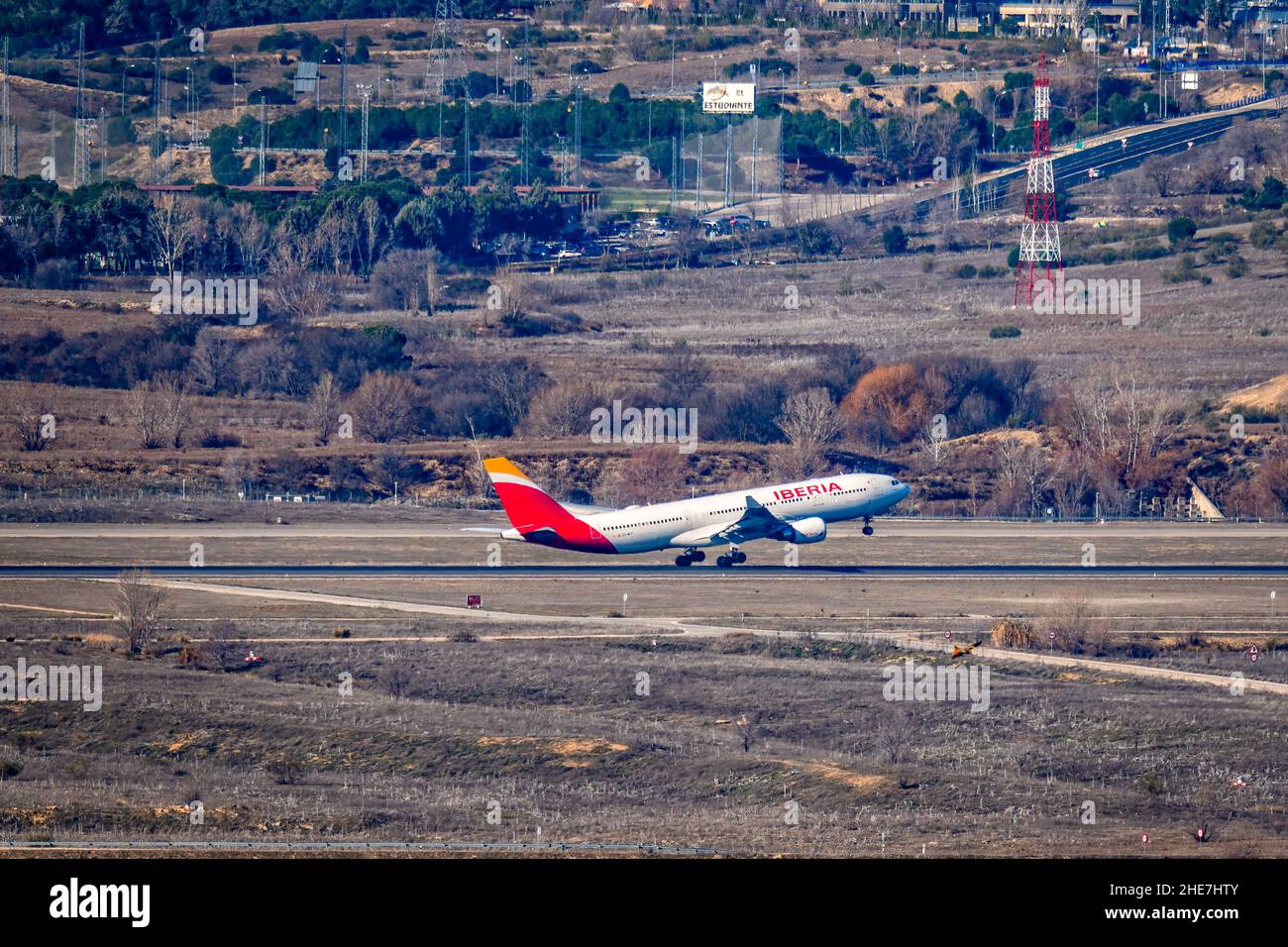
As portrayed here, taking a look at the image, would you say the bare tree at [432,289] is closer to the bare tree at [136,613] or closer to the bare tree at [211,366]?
the bare tree at [211,366]

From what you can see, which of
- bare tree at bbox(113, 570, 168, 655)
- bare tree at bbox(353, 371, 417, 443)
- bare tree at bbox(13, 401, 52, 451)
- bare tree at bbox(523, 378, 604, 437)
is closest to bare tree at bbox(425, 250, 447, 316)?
bare tree at bbox(353, 371, 417, 443)

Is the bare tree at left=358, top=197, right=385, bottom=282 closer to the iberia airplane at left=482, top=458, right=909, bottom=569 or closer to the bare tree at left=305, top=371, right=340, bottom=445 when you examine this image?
the bare tree at left=305, top=371, right=340, bottom=445

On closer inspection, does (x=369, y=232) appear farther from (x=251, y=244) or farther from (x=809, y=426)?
(x=809, y=426)

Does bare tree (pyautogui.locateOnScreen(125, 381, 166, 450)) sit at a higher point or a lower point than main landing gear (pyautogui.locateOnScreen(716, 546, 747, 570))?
higher

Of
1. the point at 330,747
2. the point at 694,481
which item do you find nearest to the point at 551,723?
the point at 330,747

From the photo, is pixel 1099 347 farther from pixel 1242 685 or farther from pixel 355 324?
pixel 1242 685
